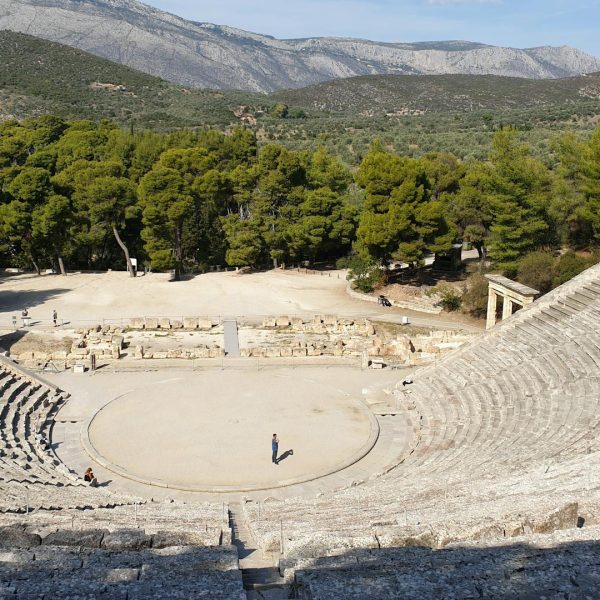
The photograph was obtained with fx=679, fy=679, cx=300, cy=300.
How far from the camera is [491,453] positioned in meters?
17.2

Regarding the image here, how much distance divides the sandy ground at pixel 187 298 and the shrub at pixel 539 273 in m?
3.23

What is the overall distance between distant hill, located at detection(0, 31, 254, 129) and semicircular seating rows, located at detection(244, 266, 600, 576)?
218 feet

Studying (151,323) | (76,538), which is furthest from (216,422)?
(151,323)

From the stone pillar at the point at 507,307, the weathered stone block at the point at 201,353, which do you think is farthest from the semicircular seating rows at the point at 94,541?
the stone pillar at the point at 507,307

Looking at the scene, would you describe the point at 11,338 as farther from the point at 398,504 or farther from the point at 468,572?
the point at 468,572

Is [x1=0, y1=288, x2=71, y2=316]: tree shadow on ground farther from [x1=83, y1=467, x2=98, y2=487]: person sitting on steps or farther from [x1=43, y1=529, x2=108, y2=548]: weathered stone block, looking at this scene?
[x1=43, y1=529, x2=108, y2=548]: weathered stone block

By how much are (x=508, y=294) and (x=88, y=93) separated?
268 ft

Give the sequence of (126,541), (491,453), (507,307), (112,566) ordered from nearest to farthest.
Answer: (112,566) → (126,541) → (491,453) → (507,307)

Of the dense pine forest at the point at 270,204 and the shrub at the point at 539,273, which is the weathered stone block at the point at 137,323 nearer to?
the dense pine forest at the point at 270,204

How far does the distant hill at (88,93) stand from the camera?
8481cm

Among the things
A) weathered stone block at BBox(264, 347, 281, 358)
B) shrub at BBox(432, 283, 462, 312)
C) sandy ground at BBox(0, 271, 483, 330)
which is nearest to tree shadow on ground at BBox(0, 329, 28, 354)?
sandy ground at BBox(0, 271, 483, 330)

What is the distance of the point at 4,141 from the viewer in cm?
4597

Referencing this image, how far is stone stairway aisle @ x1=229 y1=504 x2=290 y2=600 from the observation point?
8.76 meters

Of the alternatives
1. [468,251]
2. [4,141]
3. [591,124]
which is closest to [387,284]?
[468,251]
